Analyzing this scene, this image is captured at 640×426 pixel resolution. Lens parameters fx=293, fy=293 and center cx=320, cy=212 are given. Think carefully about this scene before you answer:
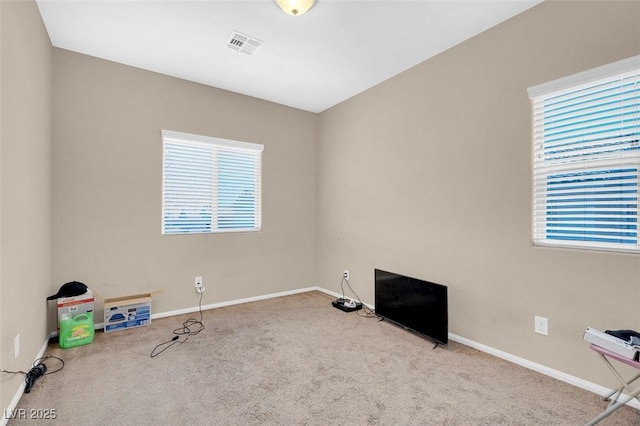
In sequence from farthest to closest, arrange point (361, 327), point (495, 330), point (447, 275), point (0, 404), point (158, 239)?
1. point (158, 239)
2. point (361, 327)
3. point (447, 275)
4. point (495, 330)
5. point (0, 404)

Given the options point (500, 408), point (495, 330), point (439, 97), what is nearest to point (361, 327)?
point (495, 330)

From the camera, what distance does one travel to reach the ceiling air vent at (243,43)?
8.95ft

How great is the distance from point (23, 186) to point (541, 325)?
394cm

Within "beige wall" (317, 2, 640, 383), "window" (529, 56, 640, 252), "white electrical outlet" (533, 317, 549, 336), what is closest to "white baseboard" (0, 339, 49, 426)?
"beige wall" (317, 2, 640, 383)

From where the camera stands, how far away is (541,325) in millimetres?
2258

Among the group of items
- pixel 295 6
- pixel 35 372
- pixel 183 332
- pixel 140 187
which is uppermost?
pixel 295 6

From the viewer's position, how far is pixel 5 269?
1.71 meters

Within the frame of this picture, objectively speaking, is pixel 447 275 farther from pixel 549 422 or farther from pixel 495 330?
pixel 549 422

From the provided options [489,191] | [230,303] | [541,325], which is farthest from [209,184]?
[541,325]

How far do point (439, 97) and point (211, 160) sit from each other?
9.33 ft

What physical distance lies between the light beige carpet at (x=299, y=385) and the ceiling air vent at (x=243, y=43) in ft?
9.48

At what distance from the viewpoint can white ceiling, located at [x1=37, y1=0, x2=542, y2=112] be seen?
2.35 meters

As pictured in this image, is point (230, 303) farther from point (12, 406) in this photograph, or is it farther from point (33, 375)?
point (12, 406)

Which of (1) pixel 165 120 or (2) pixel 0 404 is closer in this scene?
(2) pixel 0 404
